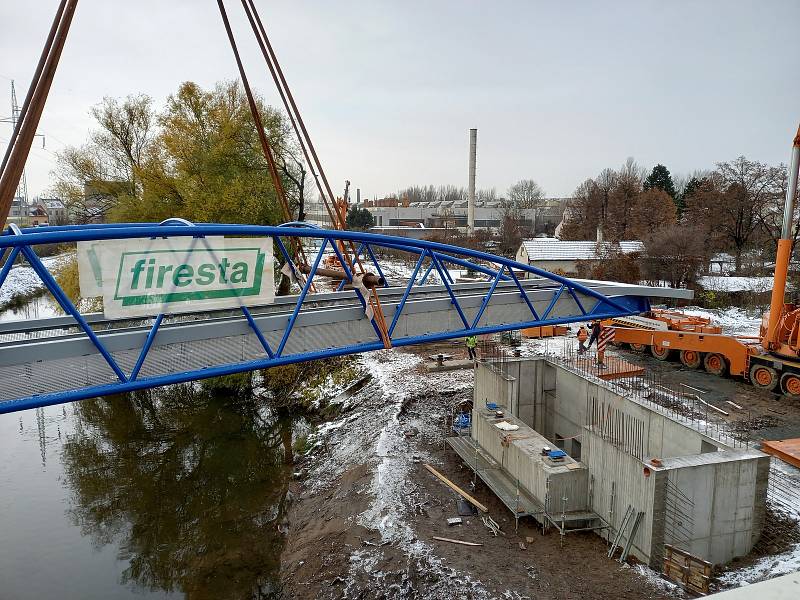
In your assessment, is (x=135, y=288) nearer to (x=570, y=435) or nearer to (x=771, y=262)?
(x=570, y=435)

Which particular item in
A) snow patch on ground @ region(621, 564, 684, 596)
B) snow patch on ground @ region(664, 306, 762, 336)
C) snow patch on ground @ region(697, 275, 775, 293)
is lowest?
snow patch on ground @ region(621, 564, 684, 596)

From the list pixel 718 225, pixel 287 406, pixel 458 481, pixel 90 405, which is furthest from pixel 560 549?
pixel 718 225

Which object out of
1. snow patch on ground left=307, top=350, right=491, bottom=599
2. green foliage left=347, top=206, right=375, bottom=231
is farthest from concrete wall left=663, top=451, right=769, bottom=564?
green foliage left=347, top=206, right=375, bottom=231

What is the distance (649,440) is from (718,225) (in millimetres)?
29850

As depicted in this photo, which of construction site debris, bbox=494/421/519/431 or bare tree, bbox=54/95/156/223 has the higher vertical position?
bare tree, bbox=54/95/156/223

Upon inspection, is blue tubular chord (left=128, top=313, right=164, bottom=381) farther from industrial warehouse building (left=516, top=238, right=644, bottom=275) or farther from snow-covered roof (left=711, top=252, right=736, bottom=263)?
snow-covered roof (left=711, top=252, right=736, bottom=263)

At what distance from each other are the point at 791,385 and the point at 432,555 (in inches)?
531

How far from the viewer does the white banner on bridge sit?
5.46 metres

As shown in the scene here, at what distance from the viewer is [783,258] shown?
604 inches

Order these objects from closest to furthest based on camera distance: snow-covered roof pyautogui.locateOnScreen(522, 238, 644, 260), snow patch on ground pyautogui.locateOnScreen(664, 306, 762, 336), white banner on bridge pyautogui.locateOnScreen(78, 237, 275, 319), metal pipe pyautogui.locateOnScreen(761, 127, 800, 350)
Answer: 1. white banner on bridge pyautogui.locateOnScreen(78, 237, 275, 319)
2. metal pipe pyautogui.locateOnScreen(761, 127, 800, 350)
3. snow patch on ground pyautogui.locateOnScreen(664, 306, 762, 336)
4. snow-covered roof pyautogui.locateOnScreen(522, 238, 644, 260)

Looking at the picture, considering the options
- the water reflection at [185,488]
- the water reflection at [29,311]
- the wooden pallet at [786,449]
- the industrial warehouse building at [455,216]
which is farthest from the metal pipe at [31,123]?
the industrial warehouse building at [455,216]

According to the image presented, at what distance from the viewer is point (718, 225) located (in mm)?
34906

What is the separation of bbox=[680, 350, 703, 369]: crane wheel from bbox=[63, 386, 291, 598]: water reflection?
588 inches

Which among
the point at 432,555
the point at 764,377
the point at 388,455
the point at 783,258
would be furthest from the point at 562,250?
the point at 432,555
